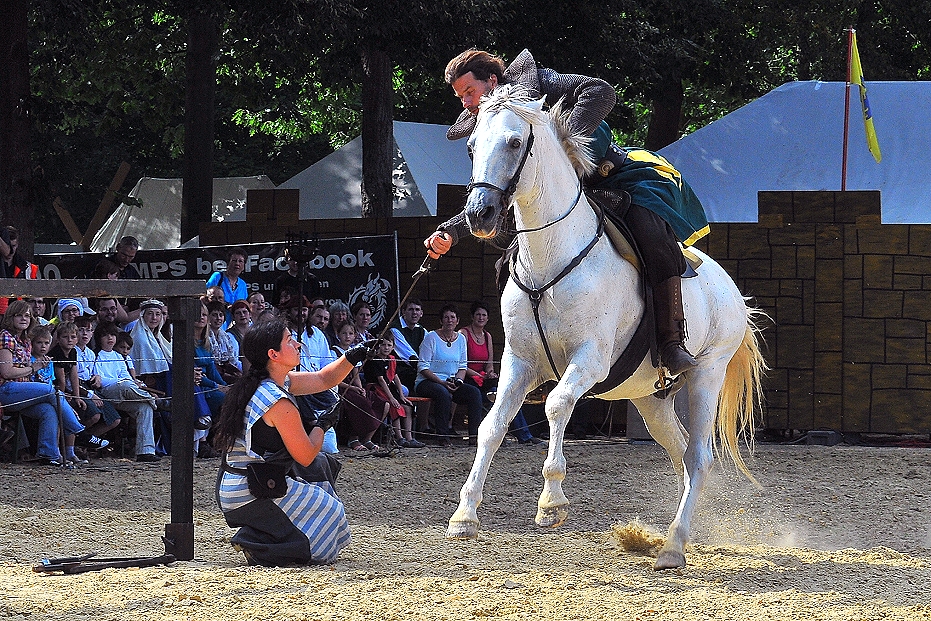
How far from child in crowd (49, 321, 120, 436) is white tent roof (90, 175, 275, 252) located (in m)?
12.3

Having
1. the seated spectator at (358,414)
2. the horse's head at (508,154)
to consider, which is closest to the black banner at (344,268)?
the seated spectator at (358,414)

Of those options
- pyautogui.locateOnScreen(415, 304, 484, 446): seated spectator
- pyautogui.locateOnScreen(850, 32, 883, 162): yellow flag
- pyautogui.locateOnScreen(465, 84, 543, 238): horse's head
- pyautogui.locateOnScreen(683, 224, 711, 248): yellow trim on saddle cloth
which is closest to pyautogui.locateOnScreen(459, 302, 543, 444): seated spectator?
pyautogui.locateOnScreen(415, 304, 484, 446): seated spectator

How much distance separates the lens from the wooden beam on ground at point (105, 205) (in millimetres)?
20516

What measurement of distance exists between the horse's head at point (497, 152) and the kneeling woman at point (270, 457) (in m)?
1.28

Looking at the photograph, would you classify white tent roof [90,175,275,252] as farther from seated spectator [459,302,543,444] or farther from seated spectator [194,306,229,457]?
seated spectator [194,306,229,457]

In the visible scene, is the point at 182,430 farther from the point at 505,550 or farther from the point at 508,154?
the point at 508,154

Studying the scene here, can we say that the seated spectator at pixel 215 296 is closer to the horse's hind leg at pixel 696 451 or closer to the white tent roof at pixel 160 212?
the horse's hind leg at pixel 696 451

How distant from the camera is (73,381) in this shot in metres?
9.22

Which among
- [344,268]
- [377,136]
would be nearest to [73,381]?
[344,268]

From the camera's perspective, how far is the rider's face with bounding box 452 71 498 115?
5684 millimetres

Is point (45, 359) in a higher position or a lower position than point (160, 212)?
lower

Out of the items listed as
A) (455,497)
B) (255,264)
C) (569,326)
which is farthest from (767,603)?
(255,264)

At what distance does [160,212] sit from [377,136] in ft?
29.2

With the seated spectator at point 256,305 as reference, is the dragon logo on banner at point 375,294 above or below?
above
